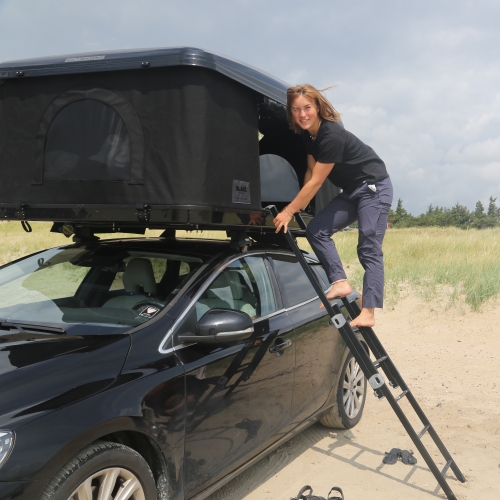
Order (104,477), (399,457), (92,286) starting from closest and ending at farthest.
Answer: (104,477) < (92,286) < (399,457)

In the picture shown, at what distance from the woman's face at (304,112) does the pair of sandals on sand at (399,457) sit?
2.61 meters

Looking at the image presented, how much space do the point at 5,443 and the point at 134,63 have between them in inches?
91.8

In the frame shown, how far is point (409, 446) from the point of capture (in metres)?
5.13

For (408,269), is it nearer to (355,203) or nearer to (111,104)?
(355,203)

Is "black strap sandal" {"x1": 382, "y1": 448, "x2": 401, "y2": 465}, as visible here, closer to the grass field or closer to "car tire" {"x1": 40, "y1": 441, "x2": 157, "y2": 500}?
"car tire" {"x1": 40, "y1": 441, "x2": 157, "y2": 500}

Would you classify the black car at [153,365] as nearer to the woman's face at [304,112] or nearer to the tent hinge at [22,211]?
the tent hinge at [22,211]

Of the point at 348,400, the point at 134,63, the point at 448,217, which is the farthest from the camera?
the point at 448,217

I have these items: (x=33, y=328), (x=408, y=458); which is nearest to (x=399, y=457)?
(x=408, y=458)

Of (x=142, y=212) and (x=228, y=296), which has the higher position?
(x=142, y=212)

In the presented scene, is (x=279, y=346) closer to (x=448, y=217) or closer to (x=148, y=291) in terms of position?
(x=148, y=291)

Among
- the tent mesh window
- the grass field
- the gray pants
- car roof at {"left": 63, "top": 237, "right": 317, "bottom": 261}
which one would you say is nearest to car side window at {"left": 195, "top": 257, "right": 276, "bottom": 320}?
car roof at {"left": 63, "top": 237, "right": 317, "bottom": 261}

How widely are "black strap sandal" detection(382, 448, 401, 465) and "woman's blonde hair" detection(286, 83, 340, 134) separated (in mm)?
2617

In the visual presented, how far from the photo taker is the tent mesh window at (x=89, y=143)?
3.78 m

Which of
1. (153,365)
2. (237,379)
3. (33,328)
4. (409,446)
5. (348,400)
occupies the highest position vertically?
(33,328)
